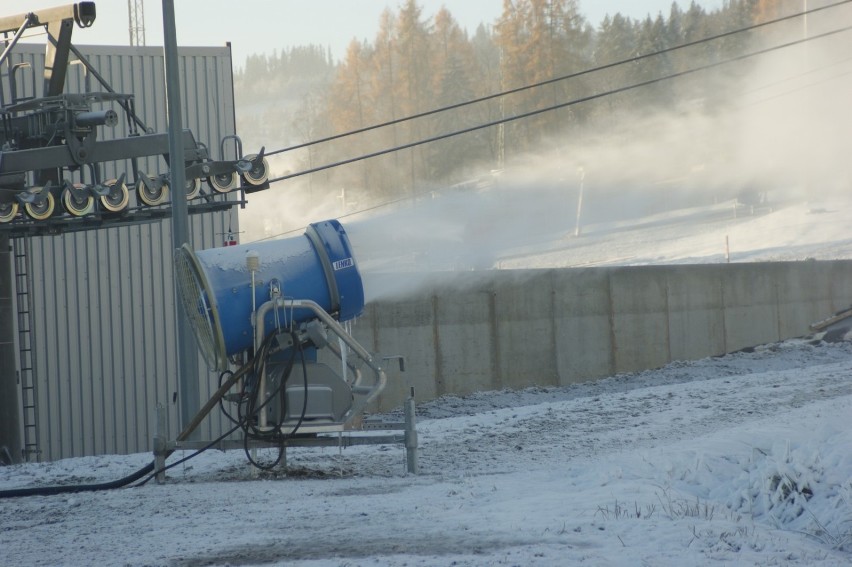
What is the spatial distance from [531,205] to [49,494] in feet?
153

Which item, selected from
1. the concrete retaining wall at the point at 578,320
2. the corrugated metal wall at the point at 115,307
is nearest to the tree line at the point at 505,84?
the concrete retaining wall at the point at 578,320

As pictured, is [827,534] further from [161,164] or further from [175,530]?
[161,164]

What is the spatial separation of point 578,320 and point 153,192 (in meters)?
11.6

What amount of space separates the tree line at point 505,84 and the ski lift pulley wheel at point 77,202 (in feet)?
124

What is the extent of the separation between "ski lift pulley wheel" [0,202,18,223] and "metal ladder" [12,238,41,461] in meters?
3.51

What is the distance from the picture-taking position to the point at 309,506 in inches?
356

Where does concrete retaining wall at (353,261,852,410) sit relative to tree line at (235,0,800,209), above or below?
below

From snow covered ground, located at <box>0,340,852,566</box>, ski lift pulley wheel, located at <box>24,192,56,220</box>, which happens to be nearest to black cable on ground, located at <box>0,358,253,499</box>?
snow covered ground, located at <box>0,340,852,566</box>

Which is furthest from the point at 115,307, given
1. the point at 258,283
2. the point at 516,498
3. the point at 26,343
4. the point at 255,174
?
the point at 516,498

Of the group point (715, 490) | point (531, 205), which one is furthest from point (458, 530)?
point (531, 205)

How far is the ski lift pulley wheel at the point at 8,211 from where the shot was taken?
14930 millimetres

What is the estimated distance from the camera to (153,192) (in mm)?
15805

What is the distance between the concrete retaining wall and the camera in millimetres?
22375

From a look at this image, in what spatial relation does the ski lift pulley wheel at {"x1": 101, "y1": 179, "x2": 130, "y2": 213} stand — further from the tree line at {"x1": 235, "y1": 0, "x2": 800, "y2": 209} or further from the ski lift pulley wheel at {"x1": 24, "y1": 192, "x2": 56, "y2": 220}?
the tree line at {"x1": 235, "y1": 0, "x2": 800, "y2": 209}
